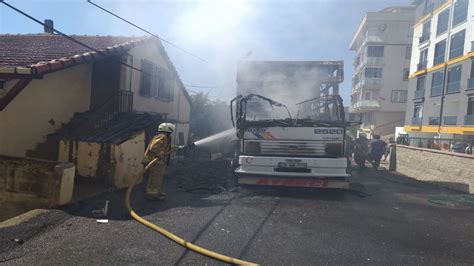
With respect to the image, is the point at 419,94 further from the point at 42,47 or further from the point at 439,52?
the point at 42,47

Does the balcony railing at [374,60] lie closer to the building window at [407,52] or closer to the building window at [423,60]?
the building window at [407,52]

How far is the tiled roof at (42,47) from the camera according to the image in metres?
9.01

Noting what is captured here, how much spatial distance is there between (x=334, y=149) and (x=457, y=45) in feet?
97.7

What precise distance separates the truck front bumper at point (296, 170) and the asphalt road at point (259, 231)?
0.48m

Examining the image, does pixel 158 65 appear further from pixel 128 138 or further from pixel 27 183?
pixel 27 183

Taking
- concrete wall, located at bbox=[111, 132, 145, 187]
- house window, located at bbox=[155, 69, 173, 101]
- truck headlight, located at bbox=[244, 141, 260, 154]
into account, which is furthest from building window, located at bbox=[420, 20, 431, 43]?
concrete wall, located at bbox=[111, 132, 145, 187]

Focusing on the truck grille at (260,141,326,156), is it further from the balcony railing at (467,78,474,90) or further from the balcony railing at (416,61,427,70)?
the balcony railing at (416,61,427,70)

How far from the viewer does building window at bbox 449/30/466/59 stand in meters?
30.6

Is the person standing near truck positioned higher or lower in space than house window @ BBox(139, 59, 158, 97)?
lower

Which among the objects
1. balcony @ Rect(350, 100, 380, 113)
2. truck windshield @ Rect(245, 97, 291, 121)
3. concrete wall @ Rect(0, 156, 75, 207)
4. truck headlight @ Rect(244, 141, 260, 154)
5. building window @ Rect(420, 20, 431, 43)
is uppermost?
building window @ Rect(420, 20, 431, 43)

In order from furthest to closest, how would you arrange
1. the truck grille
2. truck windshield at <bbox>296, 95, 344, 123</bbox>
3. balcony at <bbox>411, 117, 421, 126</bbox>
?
balcony at <bbox>411, 117, 421, 126</bbox> < truck windshield at <bbox>296, 95, 344, 123</bbox> < the truck grille

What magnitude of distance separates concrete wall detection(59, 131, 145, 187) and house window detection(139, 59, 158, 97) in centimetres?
495

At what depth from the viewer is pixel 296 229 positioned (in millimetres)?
5559

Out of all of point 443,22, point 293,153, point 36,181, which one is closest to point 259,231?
point 293,153
